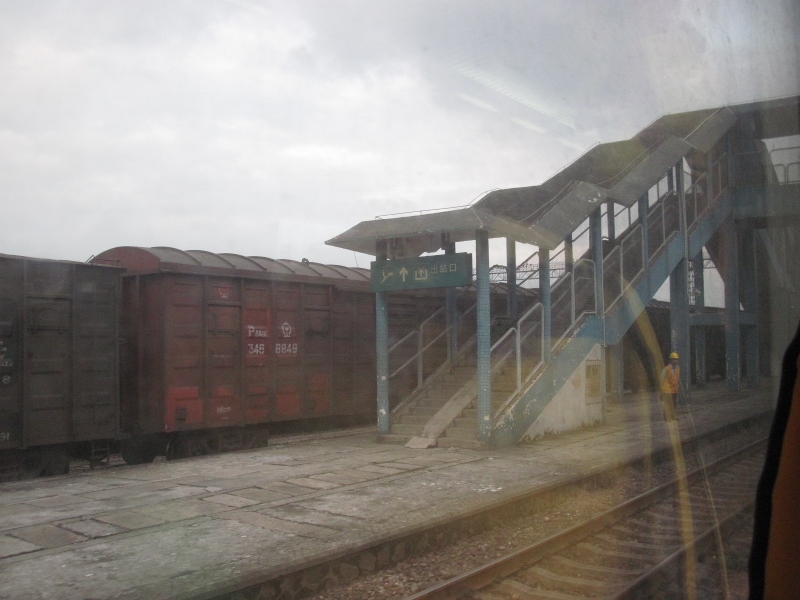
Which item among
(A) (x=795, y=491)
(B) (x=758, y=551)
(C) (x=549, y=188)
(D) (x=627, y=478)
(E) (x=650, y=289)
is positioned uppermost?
(C) (x=549, y=188)

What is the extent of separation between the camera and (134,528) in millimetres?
7129

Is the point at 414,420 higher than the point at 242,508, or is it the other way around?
the point at 414,420

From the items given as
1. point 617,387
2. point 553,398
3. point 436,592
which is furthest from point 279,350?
point 617,387

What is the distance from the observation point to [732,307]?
23766 mm

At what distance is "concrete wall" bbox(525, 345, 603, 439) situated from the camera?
43.6 ft

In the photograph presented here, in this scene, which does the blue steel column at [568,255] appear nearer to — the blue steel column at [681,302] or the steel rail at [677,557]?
the blue steel column at [681,302]

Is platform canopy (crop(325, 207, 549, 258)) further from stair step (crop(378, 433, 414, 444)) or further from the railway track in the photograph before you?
the railway track

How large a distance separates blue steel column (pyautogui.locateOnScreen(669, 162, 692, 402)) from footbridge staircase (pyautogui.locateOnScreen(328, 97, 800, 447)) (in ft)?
0.16

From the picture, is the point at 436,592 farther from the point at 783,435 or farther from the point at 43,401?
the point at 43,401

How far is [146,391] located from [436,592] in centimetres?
763

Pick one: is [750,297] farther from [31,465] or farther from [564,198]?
[31,465]

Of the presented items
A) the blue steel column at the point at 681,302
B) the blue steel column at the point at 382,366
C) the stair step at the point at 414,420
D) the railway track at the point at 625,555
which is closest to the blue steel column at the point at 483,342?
the stair step at the point at 414,420

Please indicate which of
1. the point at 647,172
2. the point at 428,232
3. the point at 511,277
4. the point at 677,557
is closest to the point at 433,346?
the point at 511,277

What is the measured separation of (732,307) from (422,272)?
616 inches
